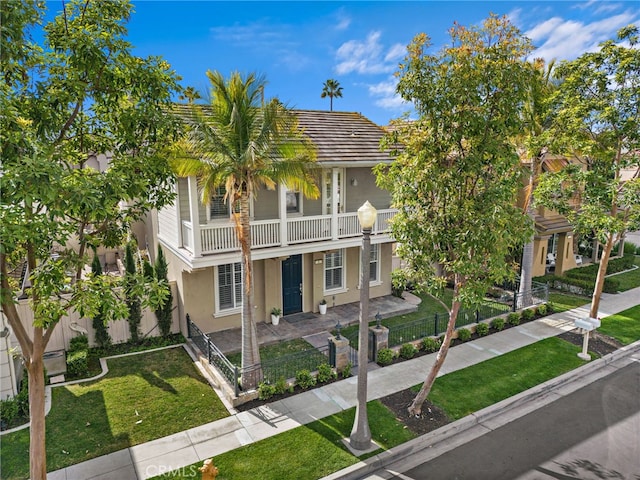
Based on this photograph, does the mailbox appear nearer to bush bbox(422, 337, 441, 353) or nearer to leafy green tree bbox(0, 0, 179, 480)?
bush bbox(422, 337, 441, 353)

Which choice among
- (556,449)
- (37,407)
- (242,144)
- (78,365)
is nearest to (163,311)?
(78,365)

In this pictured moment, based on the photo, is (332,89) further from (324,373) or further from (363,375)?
(363,375)

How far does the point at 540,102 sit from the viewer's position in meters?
14.5

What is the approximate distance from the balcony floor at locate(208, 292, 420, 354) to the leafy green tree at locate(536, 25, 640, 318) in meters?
6.84

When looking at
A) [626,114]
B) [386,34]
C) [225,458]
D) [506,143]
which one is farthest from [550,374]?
[386,34]

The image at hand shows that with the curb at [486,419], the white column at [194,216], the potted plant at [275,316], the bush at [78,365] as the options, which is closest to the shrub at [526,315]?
the curb at [486,419]

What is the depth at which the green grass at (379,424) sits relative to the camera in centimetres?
781

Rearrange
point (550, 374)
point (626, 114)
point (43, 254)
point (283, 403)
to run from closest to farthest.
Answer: point (43, 254)
point (283, 403)
point (550, 374)
point (626, 114)

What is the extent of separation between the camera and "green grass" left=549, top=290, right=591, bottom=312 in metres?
17.4

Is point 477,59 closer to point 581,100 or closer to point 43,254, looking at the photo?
point 581,100

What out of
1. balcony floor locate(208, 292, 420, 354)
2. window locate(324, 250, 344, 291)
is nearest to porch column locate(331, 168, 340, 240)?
window locate(324, 250, 344, 291)

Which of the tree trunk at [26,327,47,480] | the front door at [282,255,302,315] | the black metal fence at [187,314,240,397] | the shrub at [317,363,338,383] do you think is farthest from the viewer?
the front door at [282,255,302,315]

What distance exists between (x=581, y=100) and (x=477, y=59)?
671 centimetres

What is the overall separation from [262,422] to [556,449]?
21.0 ft
